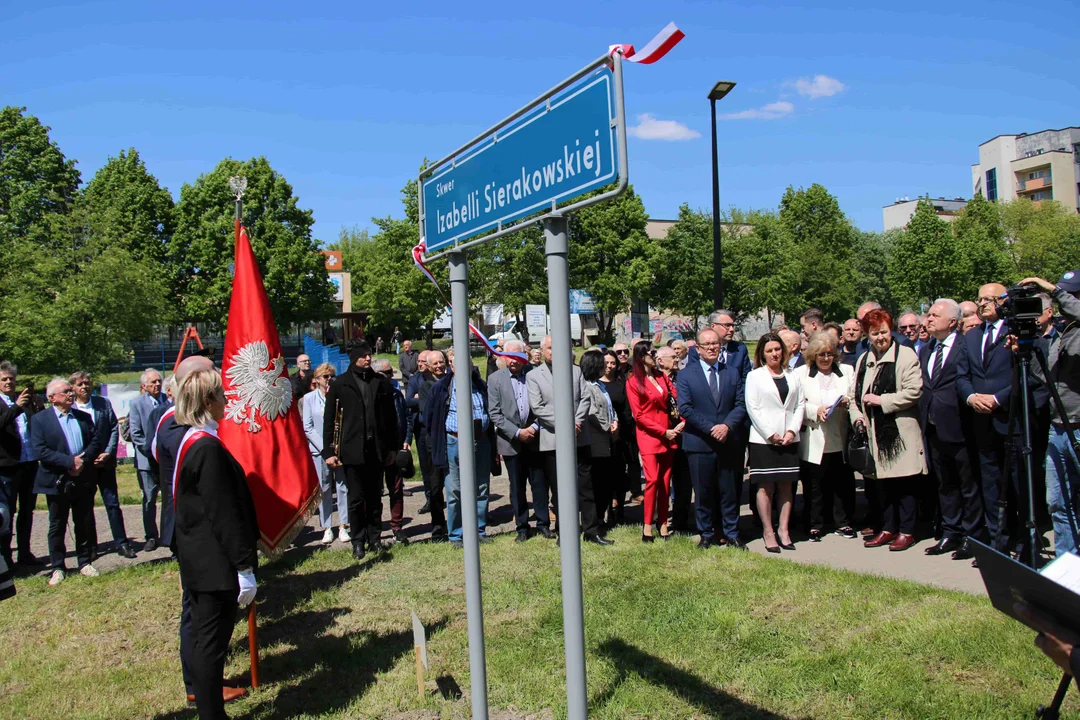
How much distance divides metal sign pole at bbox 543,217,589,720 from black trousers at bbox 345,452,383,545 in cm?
541

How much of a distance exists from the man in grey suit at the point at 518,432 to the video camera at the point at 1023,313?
4331mm

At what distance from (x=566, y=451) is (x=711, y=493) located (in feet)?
17.0

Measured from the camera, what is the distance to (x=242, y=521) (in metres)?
4.21

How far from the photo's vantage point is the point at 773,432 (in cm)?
734

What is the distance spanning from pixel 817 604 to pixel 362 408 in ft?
15.4

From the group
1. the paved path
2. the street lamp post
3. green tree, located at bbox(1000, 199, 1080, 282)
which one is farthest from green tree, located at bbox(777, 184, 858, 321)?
the paved path

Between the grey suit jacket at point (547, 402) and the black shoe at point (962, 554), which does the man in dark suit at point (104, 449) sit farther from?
the black shoe at point (962, 554)

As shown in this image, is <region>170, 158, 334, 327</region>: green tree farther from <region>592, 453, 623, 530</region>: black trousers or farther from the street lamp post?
<region>592, 453, 623, 530</region>: black trousers

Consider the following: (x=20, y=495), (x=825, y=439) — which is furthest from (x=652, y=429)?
(x=20, y=495)

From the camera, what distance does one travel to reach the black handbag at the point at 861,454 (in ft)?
24.1

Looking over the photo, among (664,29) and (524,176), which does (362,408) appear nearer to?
(524,176)

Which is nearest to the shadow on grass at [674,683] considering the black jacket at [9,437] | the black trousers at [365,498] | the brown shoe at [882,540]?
the brown shoe at [882,540]

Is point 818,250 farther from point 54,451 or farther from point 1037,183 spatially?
point 54,451

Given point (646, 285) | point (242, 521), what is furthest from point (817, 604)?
point (646, 285)
